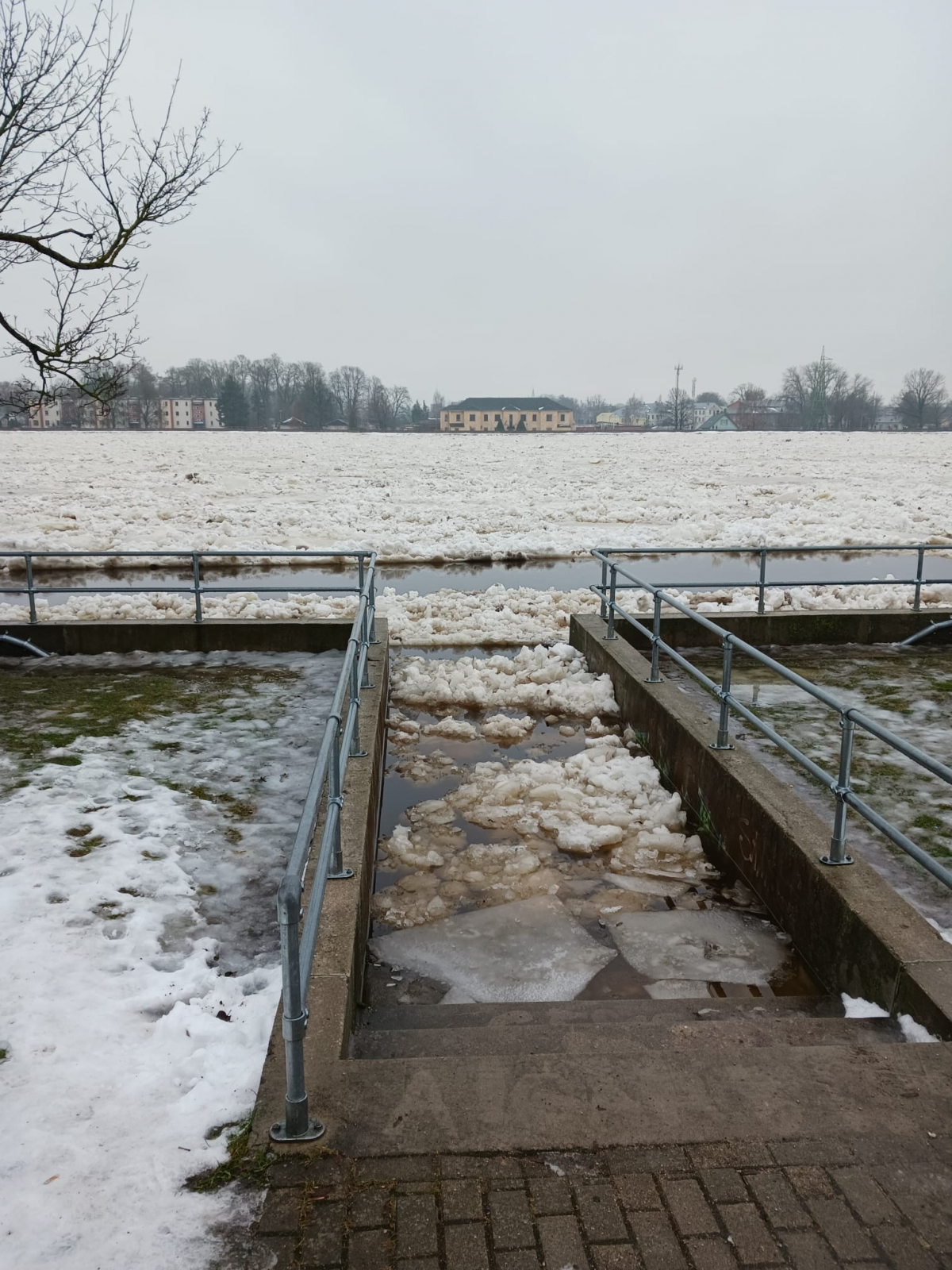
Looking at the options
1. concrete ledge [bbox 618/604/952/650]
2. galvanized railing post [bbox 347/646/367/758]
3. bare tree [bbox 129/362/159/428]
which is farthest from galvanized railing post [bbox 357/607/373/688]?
bare tree [bbox 129/362/159/428]

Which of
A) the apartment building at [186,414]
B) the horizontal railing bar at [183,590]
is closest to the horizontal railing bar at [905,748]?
the horizontal railing bar at [183,590]

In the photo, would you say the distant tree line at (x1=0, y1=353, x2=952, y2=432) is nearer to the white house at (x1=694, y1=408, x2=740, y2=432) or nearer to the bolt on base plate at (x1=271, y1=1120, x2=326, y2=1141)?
the white house at (x1=694, y1=408, x2=740, y2=432)

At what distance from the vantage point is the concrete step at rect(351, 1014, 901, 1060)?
3.58m

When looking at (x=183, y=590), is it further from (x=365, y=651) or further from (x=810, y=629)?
(x=810, y=629)

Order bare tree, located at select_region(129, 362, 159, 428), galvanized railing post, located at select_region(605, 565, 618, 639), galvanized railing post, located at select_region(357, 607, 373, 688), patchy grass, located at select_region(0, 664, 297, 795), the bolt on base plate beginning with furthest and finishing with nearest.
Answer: bare tree, located at select_region(129, 362, 159, 428) → galvanized railing post, located at select_region(605, 565, 618, 639) → patchy grass, located at select_region(0, 664, 297, 795) → galvanized railing post, located at select_region(357, 607, 373, 688) → the bolt on base plate

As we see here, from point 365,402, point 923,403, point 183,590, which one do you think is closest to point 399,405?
point 365,402

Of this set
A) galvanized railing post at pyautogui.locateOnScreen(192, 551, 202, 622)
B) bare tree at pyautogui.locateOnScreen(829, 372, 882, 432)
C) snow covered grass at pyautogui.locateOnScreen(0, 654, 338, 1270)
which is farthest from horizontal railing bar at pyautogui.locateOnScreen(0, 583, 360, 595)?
bare tree at pyautogui.locateOnScreen(829, 372, 882, 432)

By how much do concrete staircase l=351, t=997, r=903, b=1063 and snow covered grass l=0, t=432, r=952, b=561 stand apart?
50.0 feet

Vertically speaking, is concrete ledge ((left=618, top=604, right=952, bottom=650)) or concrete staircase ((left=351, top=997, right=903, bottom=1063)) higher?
concrete ledge ((left=618, top=604, right=952, bottom=650))

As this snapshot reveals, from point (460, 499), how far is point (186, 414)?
130 metres

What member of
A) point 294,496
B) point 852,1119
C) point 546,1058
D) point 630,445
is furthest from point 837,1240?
point 630,445

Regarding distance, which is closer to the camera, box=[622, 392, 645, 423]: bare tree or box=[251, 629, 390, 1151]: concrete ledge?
box=[251, 629, 390, 1151]: concrete ledge

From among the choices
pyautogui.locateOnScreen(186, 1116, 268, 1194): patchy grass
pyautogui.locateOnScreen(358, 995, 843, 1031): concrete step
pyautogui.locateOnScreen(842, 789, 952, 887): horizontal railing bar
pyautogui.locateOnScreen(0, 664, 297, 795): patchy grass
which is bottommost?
pyautogui.locateOnScreen(358, 995, 843, 1031): concrete step

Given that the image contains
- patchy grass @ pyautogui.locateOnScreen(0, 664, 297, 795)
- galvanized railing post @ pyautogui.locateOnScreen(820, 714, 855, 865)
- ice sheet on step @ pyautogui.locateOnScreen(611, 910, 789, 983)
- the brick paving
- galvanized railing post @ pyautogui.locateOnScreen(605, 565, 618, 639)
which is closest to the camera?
the brick paving
